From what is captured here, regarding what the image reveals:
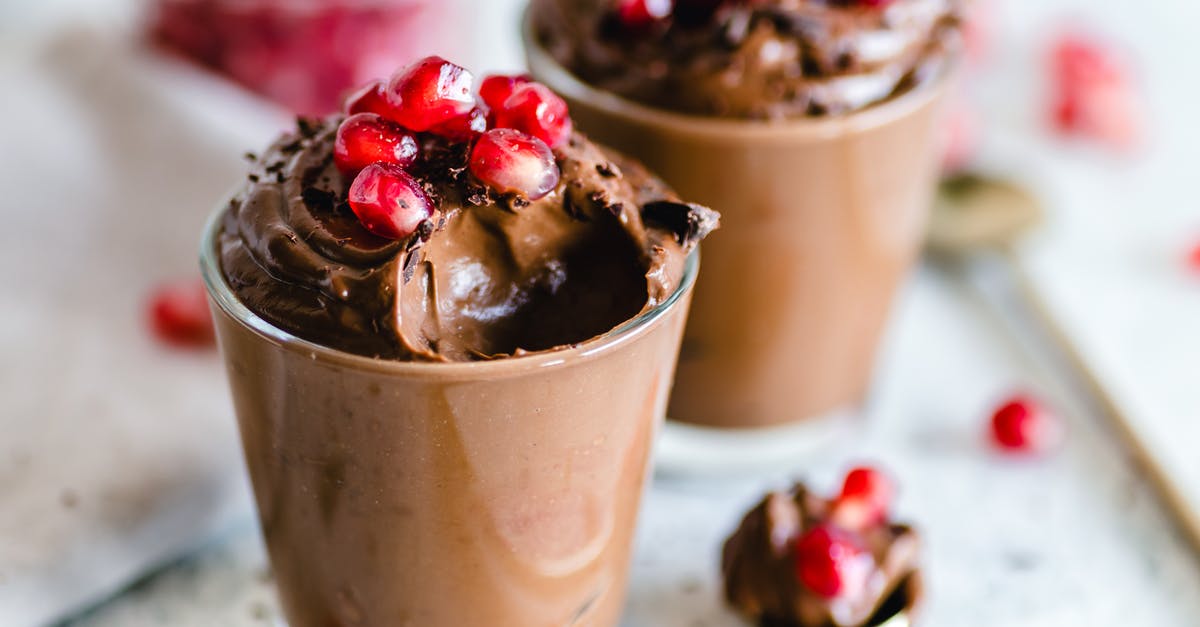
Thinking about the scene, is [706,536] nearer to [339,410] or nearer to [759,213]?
[759,213]

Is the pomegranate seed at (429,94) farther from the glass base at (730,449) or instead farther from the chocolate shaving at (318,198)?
the glass base at (730,449)

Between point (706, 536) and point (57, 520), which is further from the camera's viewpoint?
point (706, 536)

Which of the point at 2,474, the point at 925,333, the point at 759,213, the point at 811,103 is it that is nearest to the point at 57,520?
the point at 2,474

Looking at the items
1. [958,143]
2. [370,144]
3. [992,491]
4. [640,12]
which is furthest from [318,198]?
[958,143]

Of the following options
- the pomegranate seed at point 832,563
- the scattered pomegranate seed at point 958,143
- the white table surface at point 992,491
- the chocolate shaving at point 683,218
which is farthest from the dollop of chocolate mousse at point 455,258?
the scattered pomegranate seed at point 958,143

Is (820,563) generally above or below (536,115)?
below

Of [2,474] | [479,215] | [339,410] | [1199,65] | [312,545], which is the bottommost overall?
[1199,65]

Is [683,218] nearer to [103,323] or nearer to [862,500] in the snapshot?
[862,500]
